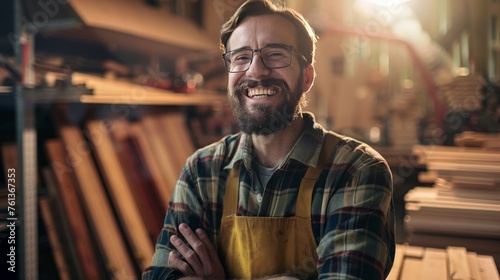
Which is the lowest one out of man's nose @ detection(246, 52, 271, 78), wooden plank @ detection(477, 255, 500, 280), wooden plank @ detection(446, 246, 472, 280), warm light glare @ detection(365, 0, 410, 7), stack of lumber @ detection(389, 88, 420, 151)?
wooden plank @ detection(477, 255, 500, 280)

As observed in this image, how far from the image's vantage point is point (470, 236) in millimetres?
2094

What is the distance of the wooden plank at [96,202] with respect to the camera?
8.54 ft

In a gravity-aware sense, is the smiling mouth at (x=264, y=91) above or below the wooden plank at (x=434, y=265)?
above

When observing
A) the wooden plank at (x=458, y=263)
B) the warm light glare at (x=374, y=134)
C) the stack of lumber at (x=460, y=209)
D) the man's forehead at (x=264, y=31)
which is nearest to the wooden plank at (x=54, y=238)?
the man's forehead at (x=264, y=31)

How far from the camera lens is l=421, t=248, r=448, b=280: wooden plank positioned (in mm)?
1753

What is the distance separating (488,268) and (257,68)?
123cm

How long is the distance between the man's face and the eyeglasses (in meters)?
0.01

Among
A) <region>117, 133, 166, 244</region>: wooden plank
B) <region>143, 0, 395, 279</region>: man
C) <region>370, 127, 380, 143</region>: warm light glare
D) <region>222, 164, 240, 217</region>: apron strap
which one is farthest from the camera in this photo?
<region>370, 127, 380, 143</region>: warm light glare

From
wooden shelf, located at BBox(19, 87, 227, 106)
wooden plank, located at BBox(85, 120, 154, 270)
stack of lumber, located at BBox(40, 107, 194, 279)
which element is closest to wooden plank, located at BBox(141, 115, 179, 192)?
stack of lumber, located at BBox(40, 107, 194, 279)

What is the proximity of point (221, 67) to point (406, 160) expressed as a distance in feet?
6.21

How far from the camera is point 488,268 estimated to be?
183 centimetres

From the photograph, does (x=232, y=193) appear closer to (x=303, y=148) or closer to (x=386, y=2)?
(x=303, y=148)

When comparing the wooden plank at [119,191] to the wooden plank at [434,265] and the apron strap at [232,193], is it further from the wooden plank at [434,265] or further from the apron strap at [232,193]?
the wooden plank at [434,265]

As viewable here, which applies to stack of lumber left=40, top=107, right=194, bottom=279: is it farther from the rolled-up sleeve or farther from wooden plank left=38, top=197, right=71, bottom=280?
the rolled-up sleeve
